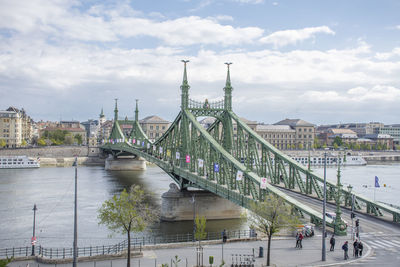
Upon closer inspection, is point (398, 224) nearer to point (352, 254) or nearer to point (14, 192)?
point (352, 254)

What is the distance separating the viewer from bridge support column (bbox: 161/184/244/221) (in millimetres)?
52719

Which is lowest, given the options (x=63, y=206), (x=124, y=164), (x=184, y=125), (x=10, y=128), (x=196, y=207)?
(x=63, y=206)

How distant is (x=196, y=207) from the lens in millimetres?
52812

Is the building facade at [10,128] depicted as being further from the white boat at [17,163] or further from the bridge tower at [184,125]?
the bridge tower at [184,125]

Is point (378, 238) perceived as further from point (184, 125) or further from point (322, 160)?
point (322, 160)

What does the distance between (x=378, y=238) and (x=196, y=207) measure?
24368 mm

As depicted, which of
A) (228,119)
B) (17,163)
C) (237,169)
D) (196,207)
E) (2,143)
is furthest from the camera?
(2,143)

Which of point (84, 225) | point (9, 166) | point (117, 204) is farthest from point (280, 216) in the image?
point (9, 166)

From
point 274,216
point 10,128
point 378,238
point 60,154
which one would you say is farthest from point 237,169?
point 10,128

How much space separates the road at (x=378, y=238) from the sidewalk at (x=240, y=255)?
804 mm

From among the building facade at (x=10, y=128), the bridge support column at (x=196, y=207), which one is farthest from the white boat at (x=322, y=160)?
the bridge support column at (x=196, y=207)

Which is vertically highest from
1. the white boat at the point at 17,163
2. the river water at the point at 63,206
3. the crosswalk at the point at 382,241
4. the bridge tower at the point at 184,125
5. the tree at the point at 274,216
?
the bridge tower at the point at 184,125

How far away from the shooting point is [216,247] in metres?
32.3

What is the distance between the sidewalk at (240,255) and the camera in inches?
1101
